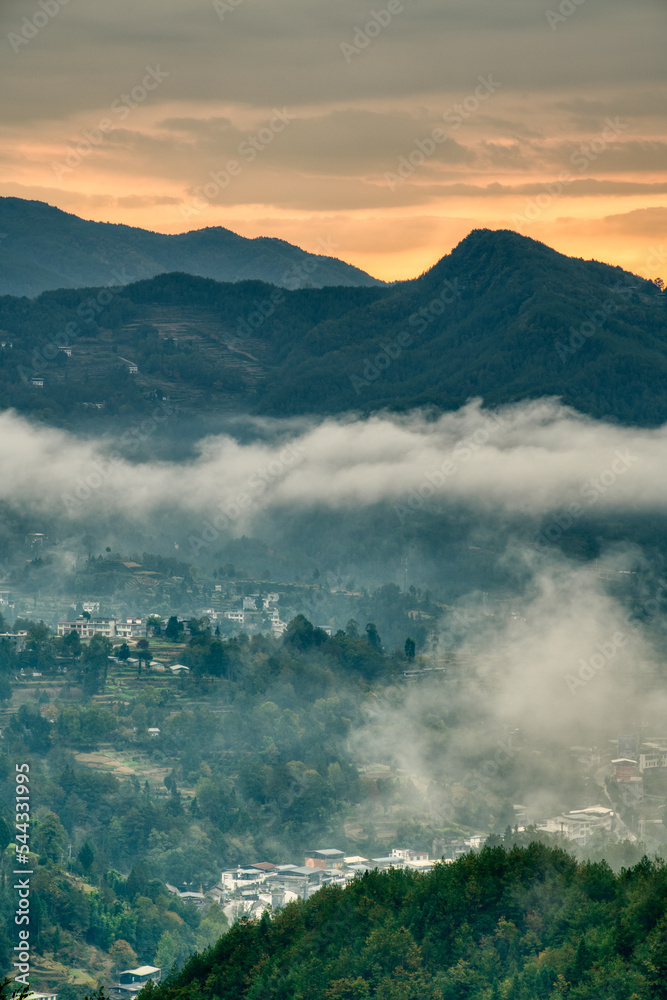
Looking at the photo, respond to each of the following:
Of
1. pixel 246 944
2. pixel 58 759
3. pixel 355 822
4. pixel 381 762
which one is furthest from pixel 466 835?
pixel 246 944

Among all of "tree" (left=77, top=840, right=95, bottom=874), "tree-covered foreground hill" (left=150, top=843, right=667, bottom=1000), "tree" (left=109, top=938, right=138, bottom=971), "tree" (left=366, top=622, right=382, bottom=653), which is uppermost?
"tree" (left=366, top=622, right=382, bottom=653)

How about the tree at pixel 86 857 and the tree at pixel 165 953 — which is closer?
the tree at pixel 165 953

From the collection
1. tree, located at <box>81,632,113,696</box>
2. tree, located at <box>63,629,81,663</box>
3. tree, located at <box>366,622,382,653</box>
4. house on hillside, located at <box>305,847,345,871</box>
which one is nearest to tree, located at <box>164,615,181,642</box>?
tree, located at <box>81,632,113,696</box>

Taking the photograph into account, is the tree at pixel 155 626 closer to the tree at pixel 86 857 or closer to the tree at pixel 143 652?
the tree at pixel 143 652

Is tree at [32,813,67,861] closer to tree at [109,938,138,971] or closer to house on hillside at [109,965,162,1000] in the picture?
tree at [109,938,138,971]

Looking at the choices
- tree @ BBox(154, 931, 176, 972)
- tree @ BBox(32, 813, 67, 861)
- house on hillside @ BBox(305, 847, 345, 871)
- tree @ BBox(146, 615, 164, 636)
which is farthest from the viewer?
tree @ BBox(146, 615, 164, 636)

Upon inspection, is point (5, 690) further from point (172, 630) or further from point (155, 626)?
point (155, 626)

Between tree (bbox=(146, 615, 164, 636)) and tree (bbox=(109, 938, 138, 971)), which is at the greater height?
tree (bbox=(146, 615, 164, 636))

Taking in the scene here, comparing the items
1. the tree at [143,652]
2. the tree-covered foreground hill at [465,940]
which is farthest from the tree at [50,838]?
the tree at [143,652]

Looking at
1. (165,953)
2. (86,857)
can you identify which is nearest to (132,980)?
(165,953)
